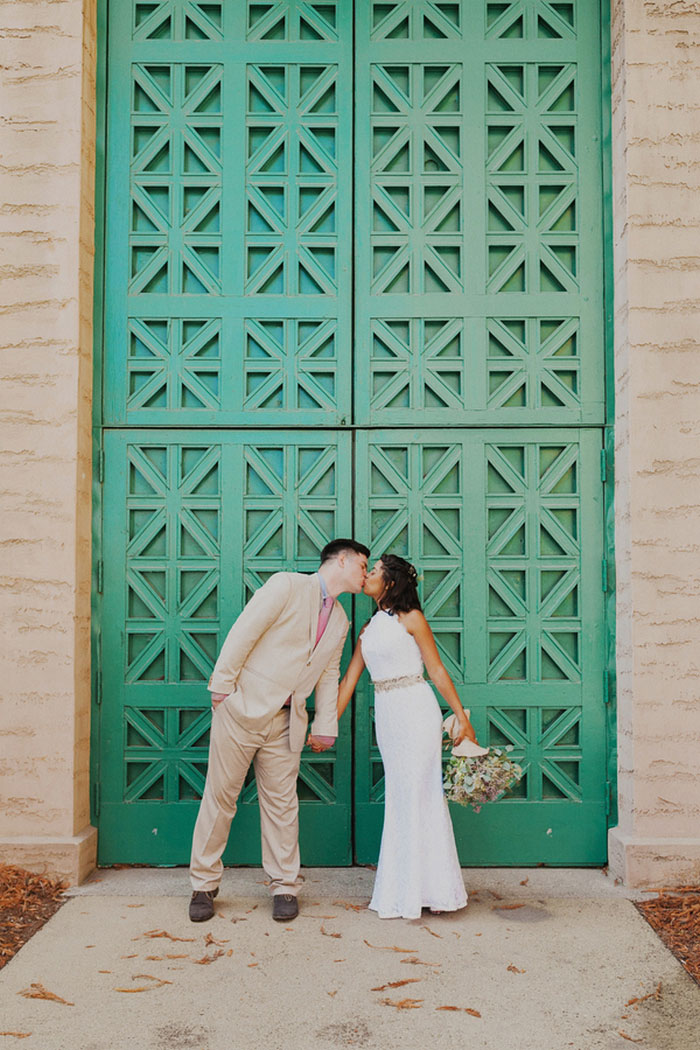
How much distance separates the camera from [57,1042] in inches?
142

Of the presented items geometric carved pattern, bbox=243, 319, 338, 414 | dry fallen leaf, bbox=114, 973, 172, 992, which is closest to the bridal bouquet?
dry fallen leaf, bbox=114, 973, 172, 992

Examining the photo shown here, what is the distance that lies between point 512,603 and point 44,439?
3.11 m

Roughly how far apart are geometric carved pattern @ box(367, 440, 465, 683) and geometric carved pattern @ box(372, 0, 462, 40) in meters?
2.73

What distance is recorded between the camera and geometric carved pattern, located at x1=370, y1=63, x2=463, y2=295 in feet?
19.4

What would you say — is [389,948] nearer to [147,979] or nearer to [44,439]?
[147,979]

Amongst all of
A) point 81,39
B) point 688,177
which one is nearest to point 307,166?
point 81,39

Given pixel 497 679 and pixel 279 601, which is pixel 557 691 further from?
pixel 279 601

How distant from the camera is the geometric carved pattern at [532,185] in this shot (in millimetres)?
5934

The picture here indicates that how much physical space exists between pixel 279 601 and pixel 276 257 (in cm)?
241

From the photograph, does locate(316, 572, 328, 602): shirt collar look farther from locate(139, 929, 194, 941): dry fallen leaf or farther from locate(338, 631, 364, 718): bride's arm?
locate(139, 929, 194, 941): dry fallen leaf

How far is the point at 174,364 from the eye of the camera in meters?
5.91

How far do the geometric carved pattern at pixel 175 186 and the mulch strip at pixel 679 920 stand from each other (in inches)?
180

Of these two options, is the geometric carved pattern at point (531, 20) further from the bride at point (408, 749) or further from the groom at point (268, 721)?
the groom at point (268, 721)

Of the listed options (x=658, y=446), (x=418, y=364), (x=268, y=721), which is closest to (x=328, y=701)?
(x=268, y=721)
